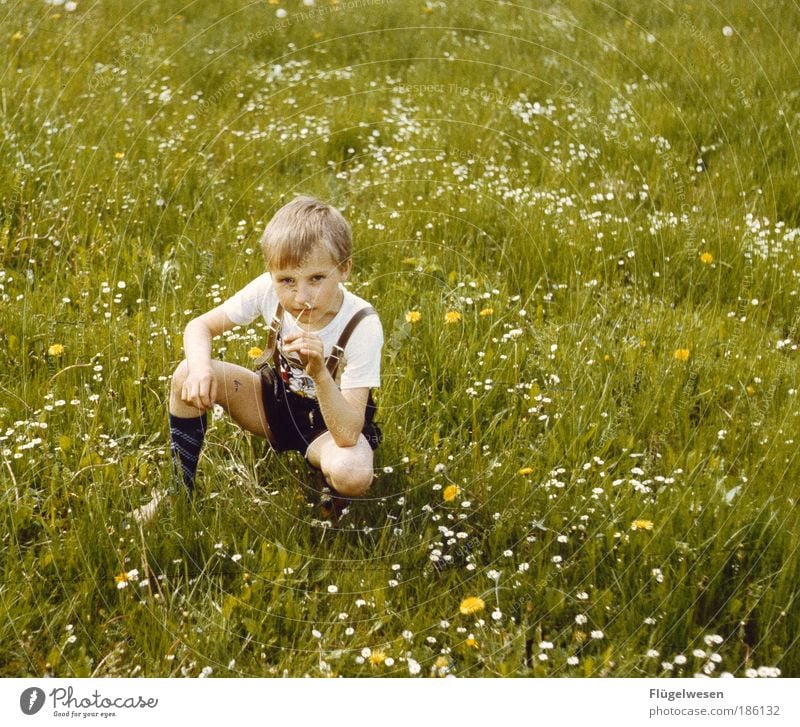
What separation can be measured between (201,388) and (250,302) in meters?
0.40

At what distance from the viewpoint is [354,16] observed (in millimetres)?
5930

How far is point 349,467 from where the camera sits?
2.91m

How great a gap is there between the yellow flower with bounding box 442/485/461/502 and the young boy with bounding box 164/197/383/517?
26cm

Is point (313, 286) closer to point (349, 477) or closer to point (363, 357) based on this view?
point (363, 357)

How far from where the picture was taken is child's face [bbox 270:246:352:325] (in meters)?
2.87

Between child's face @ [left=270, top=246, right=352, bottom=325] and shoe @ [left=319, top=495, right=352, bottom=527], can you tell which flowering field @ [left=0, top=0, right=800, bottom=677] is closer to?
shoe @ [left=319, top=495, right=352, bottom=527]

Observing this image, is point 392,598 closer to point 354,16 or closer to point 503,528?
point 503,528

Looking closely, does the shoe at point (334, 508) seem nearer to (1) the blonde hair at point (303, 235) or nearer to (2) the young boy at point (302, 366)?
(2) the young boy at point (302, 366)

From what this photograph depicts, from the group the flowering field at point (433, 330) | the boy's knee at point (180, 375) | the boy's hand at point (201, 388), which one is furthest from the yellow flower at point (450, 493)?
the boy's knee at point (180, 375)

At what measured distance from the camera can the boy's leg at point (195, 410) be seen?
3.08 meters

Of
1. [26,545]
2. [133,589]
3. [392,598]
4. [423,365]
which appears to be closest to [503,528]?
[392,598]

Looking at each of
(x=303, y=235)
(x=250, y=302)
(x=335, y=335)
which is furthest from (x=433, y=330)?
(x=303, y=235)

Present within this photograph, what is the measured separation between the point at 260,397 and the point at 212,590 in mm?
714

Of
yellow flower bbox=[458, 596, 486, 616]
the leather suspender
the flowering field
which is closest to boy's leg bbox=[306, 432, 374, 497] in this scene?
the flowering field
